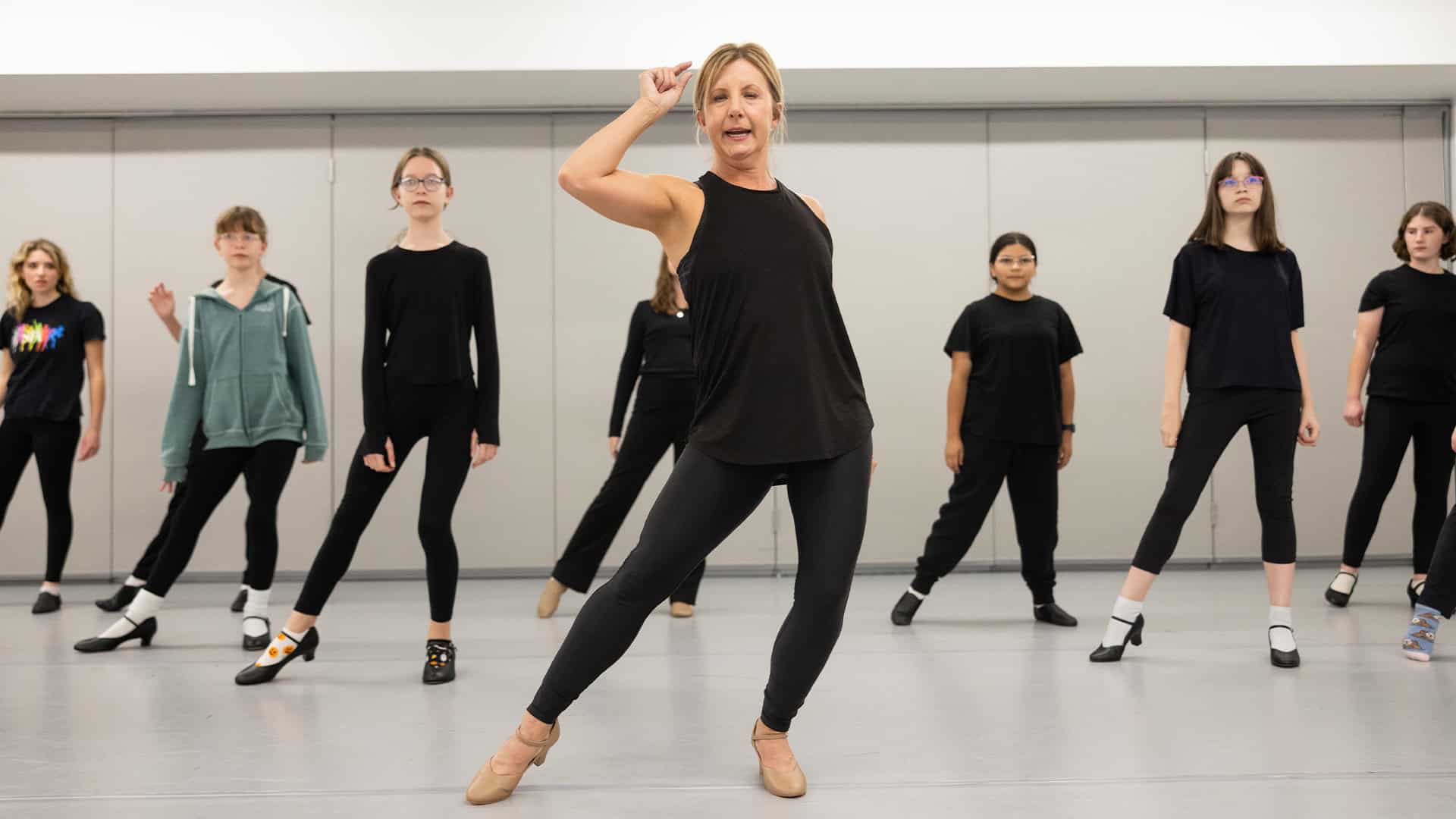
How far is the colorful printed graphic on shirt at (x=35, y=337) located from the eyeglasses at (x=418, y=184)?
2626 mm

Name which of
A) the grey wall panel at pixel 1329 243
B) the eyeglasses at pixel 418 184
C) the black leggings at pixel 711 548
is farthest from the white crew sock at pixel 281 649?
the grey wall panel at pixel 1329 243

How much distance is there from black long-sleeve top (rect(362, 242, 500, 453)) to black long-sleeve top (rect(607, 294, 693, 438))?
1366 mm

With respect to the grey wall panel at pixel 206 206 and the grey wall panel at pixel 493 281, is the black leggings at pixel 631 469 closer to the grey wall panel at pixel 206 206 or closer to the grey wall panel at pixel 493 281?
the grey wall panel at pixel 493 281

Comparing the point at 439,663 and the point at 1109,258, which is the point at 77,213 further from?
the point at 1109,258

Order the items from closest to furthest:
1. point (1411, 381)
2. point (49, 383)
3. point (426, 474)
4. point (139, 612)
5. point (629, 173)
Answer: point (629, 173) → point (426, 474) → point (139, 612) → point (1411, 381) → point (49, 383)

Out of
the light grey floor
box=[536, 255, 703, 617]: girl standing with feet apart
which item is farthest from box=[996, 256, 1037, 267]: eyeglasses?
the light grey floor

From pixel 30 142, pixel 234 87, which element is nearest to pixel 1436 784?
pixel 234 87

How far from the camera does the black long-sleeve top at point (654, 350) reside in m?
4.80

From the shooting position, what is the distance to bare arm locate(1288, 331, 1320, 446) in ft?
11.9

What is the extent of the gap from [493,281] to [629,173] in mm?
4513

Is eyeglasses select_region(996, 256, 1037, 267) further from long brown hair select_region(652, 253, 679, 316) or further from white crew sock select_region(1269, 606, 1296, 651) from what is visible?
white crew sock select_region(1269, 606, 1296, 651)

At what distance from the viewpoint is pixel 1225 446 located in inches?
140

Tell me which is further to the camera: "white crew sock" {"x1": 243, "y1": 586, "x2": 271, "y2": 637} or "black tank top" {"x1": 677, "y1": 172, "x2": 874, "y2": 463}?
"white crew sock" {"x1": 243, "y1": 586, "x2": 271, "y2": 637}

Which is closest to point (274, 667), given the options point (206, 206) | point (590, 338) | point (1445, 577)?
point (590, 338)
